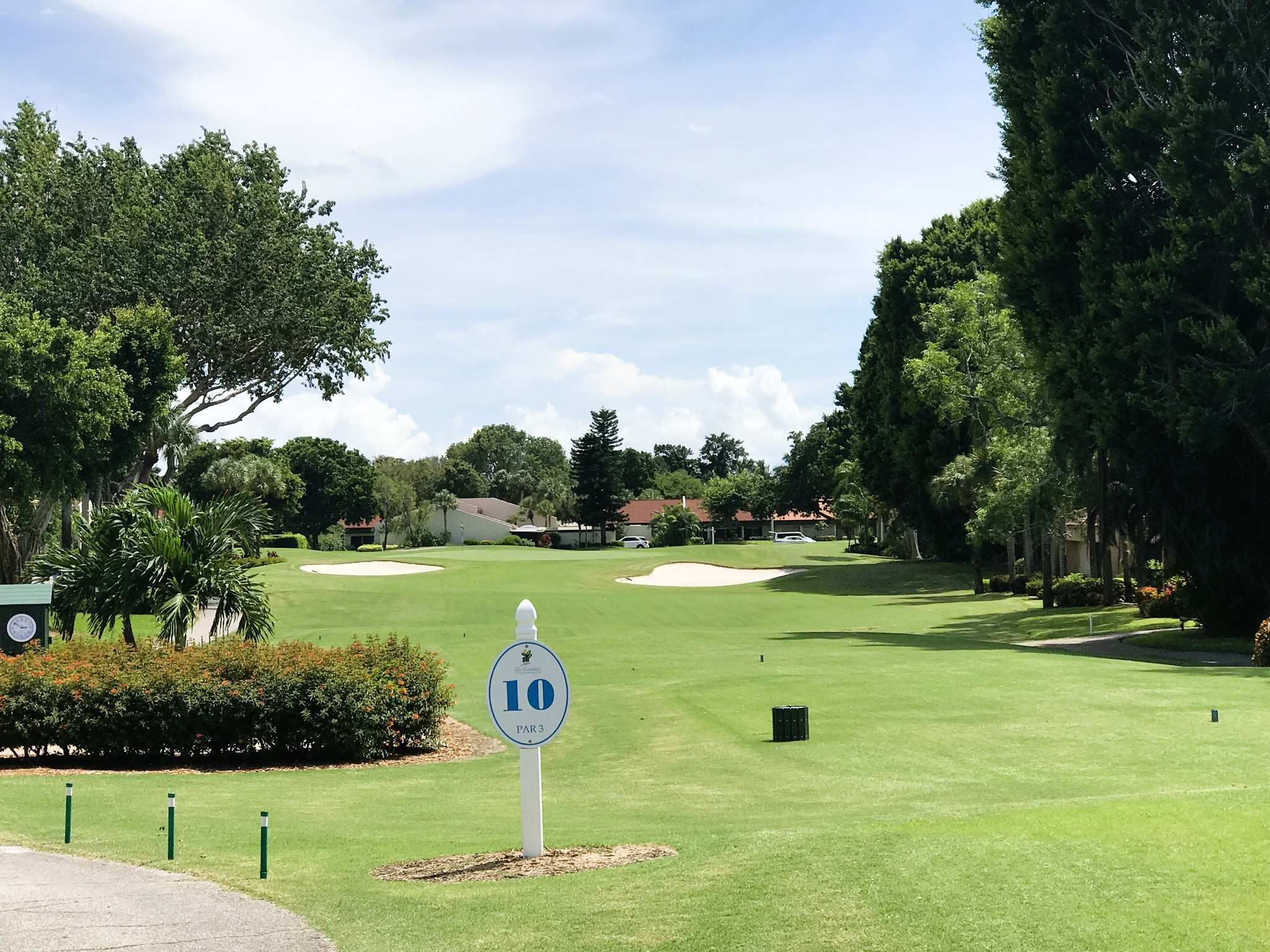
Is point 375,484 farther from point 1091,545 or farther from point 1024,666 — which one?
point 1024,666

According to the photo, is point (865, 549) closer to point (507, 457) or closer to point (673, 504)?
point (673, 504)

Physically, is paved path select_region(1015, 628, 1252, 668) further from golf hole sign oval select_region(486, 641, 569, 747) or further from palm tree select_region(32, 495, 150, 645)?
golf hole sign oval select_region(486, 641, 569, 747)

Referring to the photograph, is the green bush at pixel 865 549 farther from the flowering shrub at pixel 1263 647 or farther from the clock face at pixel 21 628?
the clock face at pixel 21 628

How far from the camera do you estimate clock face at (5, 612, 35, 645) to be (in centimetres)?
2272

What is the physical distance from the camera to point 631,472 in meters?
164

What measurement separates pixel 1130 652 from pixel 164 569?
24.3 meters

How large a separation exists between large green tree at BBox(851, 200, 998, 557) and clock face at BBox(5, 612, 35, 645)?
48.4 m

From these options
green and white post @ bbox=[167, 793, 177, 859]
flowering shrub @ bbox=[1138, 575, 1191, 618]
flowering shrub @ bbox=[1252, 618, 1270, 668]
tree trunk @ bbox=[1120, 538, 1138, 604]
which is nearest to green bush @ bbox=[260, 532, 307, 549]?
tree trunk @ bbox=[1120, 538, 1138, 604]

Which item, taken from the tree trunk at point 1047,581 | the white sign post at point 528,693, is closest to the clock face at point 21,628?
the white sign post at point 528,693

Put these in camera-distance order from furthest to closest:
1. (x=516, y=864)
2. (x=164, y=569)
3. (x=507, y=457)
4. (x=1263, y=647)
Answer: (x=507, y=457), (x=1263, y=647), (x=164, y=569), (x=516, y=864)

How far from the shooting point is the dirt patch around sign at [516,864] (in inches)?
392

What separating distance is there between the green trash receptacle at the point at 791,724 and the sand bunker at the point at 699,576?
166 ft

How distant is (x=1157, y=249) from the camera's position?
3262 cm

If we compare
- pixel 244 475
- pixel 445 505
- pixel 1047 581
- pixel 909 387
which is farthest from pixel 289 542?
pixel 1047 581
